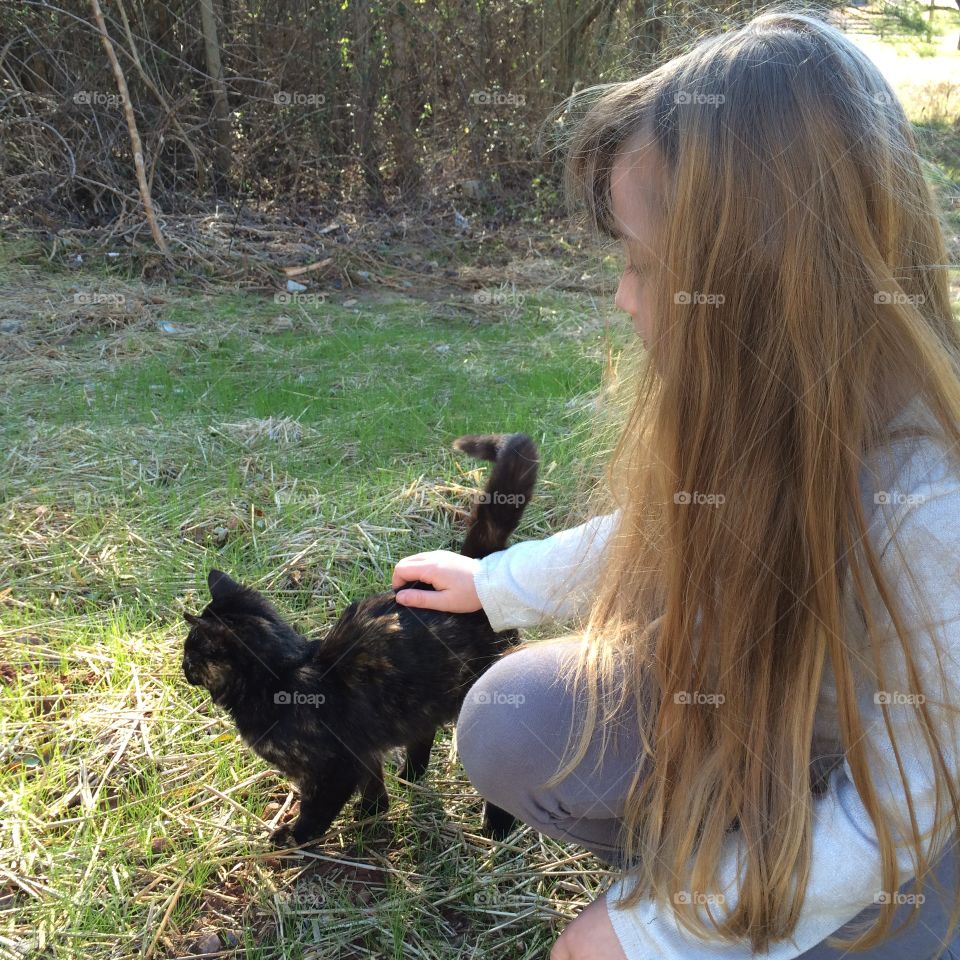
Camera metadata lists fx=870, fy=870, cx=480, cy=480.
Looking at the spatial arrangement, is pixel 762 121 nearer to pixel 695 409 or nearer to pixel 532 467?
pixel 695 409

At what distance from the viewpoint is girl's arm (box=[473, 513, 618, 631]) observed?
1866 millimetres

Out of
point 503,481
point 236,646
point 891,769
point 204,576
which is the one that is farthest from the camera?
point 204,576

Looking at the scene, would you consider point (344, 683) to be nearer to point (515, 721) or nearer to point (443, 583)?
point (443, 583)

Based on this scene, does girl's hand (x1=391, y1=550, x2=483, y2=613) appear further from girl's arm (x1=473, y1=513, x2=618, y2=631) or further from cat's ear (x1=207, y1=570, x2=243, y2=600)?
cat's ear (x1=207, y1=570, x2=243, y2=600)

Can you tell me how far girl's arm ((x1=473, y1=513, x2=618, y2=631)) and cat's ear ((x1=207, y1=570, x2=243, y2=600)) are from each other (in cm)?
71

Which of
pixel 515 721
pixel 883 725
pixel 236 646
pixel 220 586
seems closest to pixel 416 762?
pixel 236 646

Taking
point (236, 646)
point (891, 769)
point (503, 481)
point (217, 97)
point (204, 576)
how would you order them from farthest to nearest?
1. point (217, 97)
2. point (204, 576)
3. point (503, 481)
4. point (236, 646)
5. point (891, 769)

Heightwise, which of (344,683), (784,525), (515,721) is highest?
(784,525)

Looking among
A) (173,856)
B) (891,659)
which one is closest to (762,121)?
(891,659)

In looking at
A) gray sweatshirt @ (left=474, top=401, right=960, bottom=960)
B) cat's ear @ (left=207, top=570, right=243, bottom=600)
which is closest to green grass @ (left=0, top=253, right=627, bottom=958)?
cat's ear @ (left=207, top=570, right=243, bottom=600)

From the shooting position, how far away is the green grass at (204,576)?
1.91 metres

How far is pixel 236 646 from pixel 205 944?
65 cm

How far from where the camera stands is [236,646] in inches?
84.8

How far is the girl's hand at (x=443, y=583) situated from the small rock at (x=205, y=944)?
0.82 m
